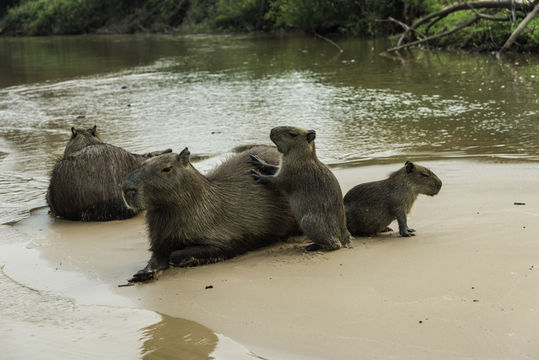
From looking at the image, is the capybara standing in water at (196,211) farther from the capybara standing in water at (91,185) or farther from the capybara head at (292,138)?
the capybara standing in water at (91,185)

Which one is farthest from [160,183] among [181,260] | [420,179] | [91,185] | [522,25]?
[522,25]

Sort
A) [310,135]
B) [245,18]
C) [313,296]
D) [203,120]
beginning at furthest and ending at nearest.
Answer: [245,18]
[203,120]
[310,135]
[313,296]

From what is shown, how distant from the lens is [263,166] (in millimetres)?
4473

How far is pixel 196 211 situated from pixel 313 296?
1024 mm

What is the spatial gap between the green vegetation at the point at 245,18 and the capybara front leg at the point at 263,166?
38.8 ft

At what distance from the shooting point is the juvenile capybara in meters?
4.13


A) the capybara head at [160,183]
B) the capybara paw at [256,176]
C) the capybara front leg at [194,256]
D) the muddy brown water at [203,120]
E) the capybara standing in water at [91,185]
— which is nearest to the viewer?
the muddy brown water at [203,120]

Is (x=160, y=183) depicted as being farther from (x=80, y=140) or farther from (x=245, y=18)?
(x=245, y=18)

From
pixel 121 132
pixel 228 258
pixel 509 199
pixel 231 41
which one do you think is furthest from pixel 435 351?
pixel 231 41

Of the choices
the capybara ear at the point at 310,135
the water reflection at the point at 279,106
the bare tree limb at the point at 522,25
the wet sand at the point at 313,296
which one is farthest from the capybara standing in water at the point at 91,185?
the bare tree limb at the point at 522,25

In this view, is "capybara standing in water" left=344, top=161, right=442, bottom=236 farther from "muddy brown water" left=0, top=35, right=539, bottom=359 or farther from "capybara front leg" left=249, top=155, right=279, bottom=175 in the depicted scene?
"muddy brown water" left=0, top=35, right=539, bottom=359

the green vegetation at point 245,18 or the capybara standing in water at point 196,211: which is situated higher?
the green vegetation at point 245,18

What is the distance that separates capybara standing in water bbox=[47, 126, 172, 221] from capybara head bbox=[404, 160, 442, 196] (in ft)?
6.80

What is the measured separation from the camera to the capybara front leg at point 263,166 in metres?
4.46
